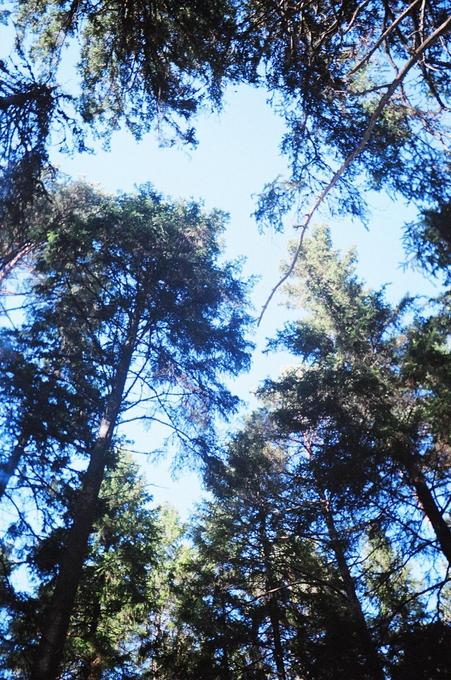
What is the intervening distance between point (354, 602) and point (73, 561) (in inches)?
236

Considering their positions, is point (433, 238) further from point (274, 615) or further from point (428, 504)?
point (274, 615)

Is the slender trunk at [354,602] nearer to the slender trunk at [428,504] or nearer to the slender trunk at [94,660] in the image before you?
the slender trunk at [428,504]

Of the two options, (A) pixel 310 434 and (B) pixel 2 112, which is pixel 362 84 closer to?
(B) pixel 2 112

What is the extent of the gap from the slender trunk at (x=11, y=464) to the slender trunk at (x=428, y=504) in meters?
7.99

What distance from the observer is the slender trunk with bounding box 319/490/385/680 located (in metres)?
7.38

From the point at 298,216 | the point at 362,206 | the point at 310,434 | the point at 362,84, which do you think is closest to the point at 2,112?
the point at 298,216

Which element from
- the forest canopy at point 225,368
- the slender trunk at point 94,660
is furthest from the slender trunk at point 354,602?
the slender trunk at point 94,660

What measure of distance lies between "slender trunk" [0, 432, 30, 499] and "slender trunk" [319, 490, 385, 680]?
7.06 meters

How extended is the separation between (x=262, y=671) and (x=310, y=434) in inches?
233

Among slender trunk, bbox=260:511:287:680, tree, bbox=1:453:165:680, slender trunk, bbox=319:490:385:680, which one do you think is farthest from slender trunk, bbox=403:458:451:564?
tree, bbox=1:453:165:680

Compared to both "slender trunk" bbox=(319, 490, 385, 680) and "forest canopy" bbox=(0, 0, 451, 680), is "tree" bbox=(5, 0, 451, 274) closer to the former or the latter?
"forest canopy" bbox=(0, 0, 451, 680)

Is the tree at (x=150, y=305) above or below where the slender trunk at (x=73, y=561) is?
above

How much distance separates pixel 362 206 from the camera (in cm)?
683

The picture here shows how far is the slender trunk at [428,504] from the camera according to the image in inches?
305
